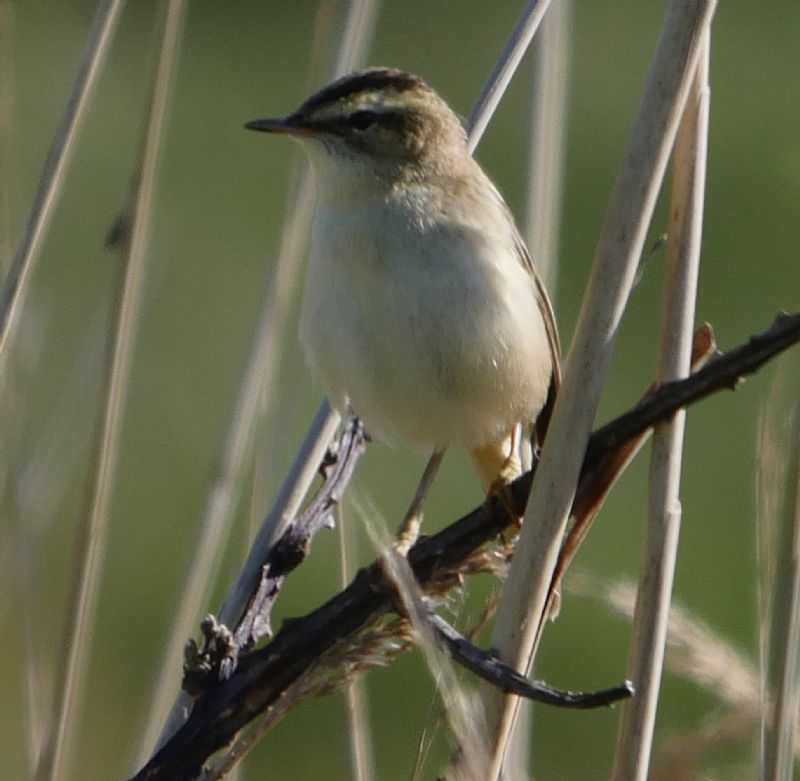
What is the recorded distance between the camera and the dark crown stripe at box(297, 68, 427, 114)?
323cm

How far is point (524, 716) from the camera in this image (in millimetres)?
3045

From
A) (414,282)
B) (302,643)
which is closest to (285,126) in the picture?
(414,282)

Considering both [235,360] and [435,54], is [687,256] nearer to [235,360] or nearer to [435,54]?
[235,360]

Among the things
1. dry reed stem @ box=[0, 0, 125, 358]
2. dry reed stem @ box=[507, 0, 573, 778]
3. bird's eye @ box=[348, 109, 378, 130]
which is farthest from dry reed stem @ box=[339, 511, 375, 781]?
bird's eye @ box=[348, 109, 378, 130]

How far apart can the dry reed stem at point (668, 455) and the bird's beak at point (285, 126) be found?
1058mm

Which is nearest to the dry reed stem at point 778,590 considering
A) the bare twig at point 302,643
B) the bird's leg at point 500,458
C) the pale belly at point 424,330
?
the bare twig at point 302,643

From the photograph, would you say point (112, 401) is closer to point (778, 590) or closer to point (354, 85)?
point (354, 85)

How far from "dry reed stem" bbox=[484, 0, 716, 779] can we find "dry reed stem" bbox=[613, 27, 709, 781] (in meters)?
0.13

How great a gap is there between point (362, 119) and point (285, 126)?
154mm

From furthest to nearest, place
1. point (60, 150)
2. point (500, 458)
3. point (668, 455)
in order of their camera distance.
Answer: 1. point (500, 458)
2. point (60, 150)
3. point (668, 455)

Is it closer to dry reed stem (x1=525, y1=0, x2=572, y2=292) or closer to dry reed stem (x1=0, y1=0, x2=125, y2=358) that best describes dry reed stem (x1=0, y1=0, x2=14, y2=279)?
dry reed stem (x1=0, y1=0, x2=125, y2=358)

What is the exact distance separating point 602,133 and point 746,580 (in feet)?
13.8

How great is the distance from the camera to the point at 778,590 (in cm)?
240

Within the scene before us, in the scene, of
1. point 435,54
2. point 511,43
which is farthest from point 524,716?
point 435,54
